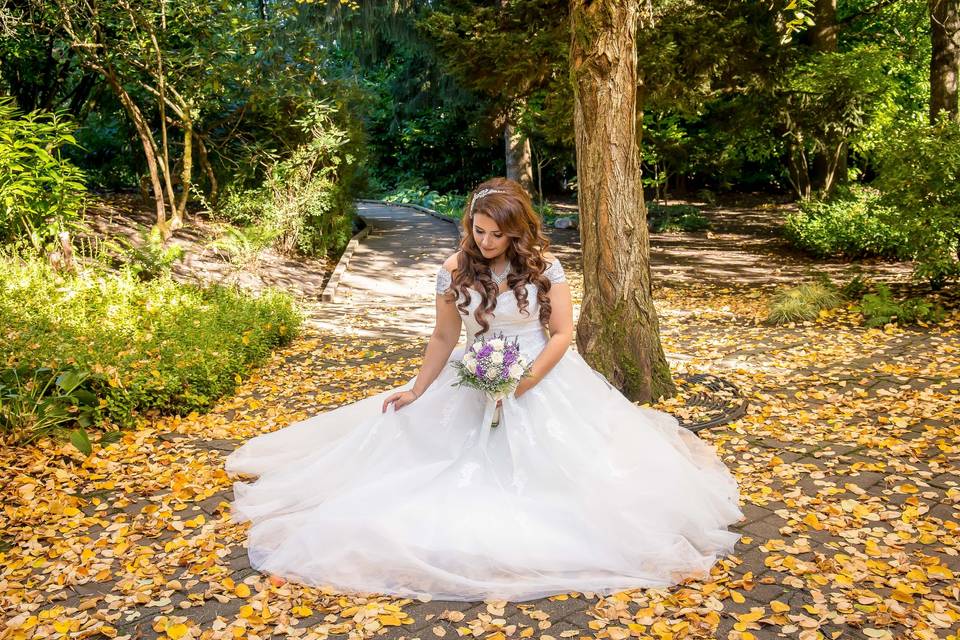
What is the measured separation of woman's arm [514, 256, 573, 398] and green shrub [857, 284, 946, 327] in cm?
594

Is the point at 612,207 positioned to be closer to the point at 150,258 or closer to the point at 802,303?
the point at 802,303

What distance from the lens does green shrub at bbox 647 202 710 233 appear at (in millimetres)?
20281

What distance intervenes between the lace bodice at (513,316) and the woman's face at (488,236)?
24cm

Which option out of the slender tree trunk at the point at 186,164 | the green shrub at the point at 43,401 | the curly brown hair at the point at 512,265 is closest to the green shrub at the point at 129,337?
the green shrub at the point at 43,401

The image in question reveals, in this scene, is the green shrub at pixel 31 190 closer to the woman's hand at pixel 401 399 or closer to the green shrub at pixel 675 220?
the woman's hand at pixel 401 399

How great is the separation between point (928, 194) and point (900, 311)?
1574 mm

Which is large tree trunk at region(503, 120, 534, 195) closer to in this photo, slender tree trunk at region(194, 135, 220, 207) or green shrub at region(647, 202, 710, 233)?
green shrub at region(647, 202, 710, 233)

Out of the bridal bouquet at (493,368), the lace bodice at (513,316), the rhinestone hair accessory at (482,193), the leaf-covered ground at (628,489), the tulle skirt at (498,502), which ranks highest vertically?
the rhinestone hair accessory at (482,193)

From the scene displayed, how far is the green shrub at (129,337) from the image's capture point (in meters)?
6.13

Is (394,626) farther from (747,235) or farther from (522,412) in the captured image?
(747,235)

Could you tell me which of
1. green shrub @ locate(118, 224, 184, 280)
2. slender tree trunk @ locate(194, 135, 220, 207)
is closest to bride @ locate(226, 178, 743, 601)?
green shrub @ locate(118, 224, 184, 280)

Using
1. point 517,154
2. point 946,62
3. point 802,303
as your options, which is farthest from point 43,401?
point 517,154

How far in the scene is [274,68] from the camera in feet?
47.4

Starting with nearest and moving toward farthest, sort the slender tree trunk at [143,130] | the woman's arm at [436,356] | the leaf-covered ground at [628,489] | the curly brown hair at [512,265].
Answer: the leaf-covered ground at [628,489], the curly brown hair at [512,265], the woman's arm at [436,356], the slender tree trunk at [143,130]
